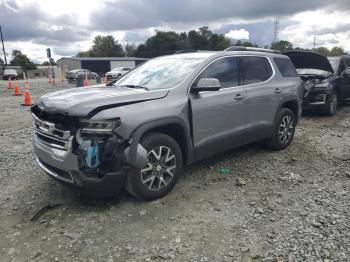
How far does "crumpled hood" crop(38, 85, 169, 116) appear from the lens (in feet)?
11.7

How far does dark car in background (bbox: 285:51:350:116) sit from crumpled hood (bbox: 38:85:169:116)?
6.46 m

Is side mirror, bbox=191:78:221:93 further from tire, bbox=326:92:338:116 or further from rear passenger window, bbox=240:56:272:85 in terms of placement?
tire, bbox=326:92:338:116

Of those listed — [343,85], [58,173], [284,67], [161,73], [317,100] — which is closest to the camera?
[58,173]

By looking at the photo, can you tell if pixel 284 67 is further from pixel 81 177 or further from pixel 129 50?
pixel 129 50

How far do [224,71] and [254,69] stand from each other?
811 mm

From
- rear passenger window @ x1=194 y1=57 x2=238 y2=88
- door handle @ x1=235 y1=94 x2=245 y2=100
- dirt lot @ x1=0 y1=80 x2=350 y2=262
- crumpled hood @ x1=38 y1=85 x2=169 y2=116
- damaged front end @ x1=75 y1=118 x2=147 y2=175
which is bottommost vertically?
dirt lot @ x1=0 y1=80 x2=350 y2=262

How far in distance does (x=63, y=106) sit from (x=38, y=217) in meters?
1.27

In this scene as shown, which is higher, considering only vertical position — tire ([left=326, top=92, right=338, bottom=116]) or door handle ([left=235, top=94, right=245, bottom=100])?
door handle ([left=235, top=94, right=245, bottom=100])

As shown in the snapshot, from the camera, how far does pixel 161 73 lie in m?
4.78

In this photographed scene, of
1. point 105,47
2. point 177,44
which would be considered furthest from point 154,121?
point 105,47

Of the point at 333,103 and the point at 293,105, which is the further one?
the point at 333,103

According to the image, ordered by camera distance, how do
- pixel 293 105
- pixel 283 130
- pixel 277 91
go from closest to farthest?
pixel 277 91 → pixel 283 130 → pixel 293 105

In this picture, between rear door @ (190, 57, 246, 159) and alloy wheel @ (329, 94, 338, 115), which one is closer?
rear door @ (190, 57, 246, 159)

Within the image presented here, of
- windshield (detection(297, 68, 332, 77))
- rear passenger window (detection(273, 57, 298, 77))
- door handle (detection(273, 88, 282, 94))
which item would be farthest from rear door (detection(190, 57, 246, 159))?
windshield (detection(297, 68, 332, 77))
